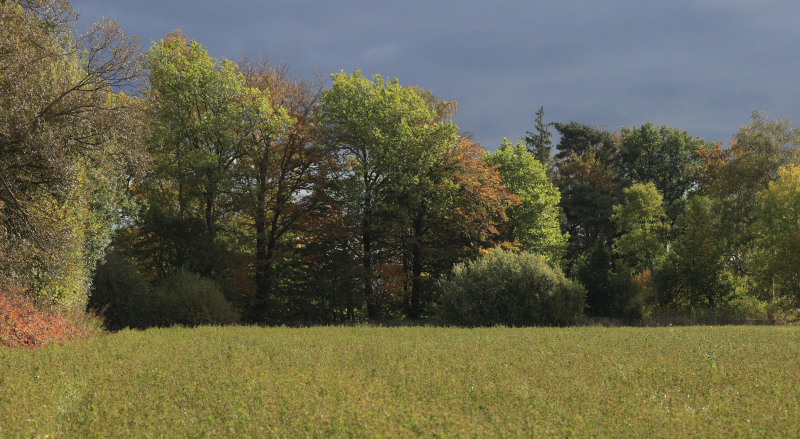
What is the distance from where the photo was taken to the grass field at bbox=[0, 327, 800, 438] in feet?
25.5

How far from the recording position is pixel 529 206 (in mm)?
39344

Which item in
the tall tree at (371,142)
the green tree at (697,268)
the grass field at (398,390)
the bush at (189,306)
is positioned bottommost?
the grass field at (398,390)

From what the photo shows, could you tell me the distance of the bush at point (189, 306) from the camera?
2284 cm

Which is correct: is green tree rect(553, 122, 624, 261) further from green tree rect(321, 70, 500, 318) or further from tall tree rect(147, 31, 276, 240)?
tall tree rect(147, 31, 276, 240)

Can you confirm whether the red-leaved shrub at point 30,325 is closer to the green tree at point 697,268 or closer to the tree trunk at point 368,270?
the tree trunk at point 368,270

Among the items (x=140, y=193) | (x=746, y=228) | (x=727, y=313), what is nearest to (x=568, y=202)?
(x=746, y=228)

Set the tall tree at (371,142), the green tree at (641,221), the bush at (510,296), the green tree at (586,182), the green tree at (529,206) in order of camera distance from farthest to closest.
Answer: the green tree at (586,182)
the green tree at (529,206)
the green tree at (641,221)
the tall tree at (371,142)
the bush at (510,296)

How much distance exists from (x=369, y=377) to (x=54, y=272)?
15.2m

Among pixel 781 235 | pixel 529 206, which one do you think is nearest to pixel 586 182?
pixel 529 206

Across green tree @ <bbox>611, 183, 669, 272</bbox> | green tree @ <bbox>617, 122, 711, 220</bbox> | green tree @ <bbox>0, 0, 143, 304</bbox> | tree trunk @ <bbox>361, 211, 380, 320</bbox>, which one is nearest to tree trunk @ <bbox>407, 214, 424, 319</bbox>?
tree trunk @ <bbox>361, 211, 380, 320</bbox>

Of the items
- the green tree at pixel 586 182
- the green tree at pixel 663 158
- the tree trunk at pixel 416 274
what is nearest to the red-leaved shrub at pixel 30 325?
the tree trunk at pixel 416 274

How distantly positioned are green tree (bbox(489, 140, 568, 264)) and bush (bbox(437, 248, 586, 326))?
1379 centimetres

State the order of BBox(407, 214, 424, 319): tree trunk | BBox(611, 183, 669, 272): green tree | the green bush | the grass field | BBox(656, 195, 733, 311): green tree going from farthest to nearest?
1. BBox(656, 195, 733, 311): green tree
2. BBox(611, 183, 669, 272): green tree
3. BBox(407, 214, 424, 319): tree trunk
4. the green bush
5. the grass field

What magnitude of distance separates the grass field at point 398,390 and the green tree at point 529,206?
24769 millimetres
